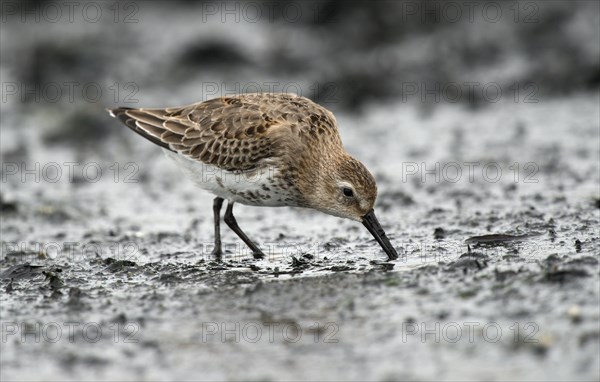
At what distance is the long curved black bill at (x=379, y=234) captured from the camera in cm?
841

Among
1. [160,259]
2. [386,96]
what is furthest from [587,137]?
[160,259]

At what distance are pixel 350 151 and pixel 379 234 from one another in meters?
4.79

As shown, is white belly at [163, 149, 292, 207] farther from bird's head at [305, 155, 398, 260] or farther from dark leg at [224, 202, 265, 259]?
bird's head at [305, 155, 398, 260]

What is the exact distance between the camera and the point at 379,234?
8.48m

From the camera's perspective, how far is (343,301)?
23.0ft

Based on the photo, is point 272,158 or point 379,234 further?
point 272,158

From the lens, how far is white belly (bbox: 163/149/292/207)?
8.77 metres

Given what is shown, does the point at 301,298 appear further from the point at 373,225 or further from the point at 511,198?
the point at 511,198
